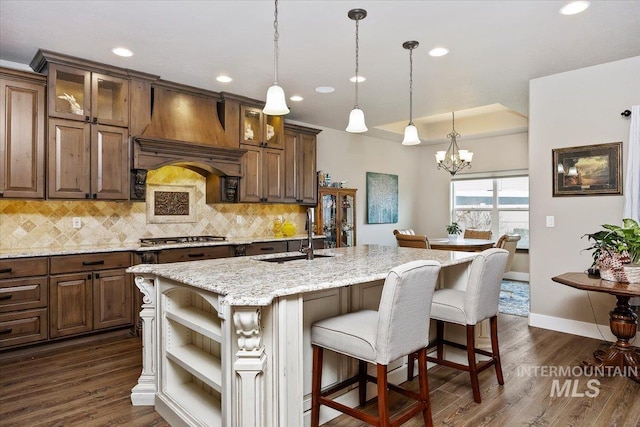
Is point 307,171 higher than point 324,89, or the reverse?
point 324,89

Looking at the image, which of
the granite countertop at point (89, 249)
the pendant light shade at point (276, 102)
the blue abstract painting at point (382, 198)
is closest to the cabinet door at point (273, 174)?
the granite countertop at point (89, 249)

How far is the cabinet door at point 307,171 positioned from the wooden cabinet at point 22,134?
3.13 m

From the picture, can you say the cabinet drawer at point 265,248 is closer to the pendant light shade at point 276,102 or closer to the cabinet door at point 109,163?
the cabinet door at point 109,163

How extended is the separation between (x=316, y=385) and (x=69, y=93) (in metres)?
3.59

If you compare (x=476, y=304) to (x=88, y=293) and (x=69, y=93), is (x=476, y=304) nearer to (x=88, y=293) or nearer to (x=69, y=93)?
(x=88, y=293)

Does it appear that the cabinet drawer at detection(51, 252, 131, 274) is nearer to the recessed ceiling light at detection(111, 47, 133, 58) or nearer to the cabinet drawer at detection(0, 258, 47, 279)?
the cabinet drawer at detection(0, 258, 47, 279)

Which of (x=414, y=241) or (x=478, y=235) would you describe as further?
(x=478, y=235)

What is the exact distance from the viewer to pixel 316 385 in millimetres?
2133

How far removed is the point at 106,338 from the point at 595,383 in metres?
4.28

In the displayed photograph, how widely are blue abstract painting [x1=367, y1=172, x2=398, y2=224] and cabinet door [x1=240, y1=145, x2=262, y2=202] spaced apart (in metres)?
2.69

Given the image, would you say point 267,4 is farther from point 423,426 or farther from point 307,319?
point 423,426

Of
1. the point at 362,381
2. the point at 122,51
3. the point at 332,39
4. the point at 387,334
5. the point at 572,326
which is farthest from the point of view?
the point at 572,326

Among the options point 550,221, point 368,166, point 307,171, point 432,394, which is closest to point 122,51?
point 307,171

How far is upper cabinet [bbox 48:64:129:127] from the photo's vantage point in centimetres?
365
